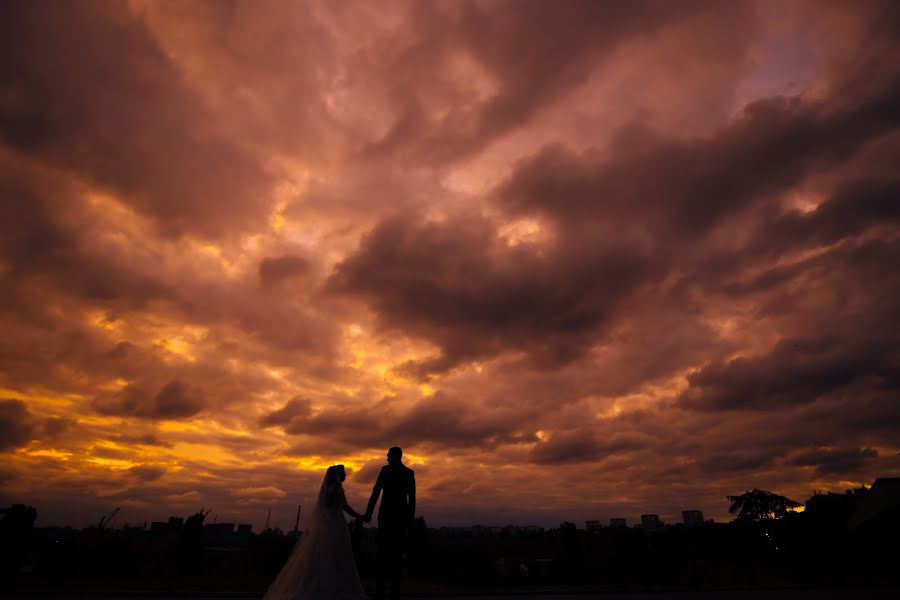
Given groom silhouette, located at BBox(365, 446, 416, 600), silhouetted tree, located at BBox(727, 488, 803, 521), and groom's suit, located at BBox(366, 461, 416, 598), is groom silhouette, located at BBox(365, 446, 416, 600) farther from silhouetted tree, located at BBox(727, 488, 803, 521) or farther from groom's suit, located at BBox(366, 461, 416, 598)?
silhouetted tree, located at BBox(727, 488, 803, 521)

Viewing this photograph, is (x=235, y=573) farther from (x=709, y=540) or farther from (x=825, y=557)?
(x=709, y=540)

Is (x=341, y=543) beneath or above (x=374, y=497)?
beneath

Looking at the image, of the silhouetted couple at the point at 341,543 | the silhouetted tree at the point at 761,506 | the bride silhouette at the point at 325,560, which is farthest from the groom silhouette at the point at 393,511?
the silhouetted tree at the point at 761,506

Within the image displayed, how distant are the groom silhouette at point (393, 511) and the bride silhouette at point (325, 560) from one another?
1.57ft

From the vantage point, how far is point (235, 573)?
62.3 ft

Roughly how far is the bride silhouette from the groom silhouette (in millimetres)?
478

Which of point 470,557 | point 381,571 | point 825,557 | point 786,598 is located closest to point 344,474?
point 381,571

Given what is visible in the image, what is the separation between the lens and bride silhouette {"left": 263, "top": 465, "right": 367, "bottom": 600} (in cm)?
868

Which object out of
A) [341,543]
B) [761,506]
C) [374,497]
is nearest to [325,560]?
[341,543]

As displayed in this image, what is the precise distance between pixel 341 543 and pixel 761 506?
173 ft

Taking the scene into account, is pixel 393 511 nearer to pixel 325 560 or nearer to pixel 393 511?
pixel 393 511

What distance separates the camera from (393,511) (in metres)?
9.39

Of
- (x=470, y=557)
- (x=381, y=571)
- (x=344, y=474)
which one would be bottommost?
(x=470, y=557)

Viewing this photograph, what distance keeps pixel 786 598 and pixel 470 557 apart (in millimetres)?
16462
